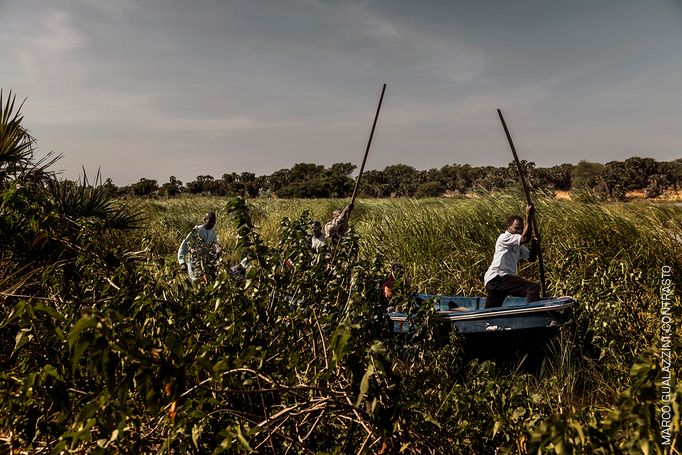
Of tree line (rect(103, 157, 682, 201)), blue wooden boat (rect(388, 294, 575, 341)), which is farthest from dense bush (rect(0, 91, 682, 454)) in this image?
tree line (rect(103, 157, 682, 201))

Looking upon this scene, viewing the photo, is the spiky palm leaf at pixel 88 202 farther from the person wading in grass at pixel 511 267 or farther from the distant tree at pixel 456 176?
the distant tree at pixel 456 176

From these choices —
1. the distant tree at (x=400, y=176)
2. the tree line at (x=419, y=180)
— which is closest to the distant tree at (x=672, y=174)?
the tree line at (x=419, y=180)

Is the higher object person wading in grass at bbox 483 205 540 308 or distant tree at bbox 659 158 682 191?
distant tree at bbox 659 158 682 191

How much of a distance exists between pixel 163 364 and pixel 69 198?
662 cm

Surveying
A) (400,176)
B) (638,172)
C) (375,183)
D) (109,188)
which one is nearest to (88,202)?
(109,188)

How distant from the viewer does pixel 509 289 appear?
6977mm

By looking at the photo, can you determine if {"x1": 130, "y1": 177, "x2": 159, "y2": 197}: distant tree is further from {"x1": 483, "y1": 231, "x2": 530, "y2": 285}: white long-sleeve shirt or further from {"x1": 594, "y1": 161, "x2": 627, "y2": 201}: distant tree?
{"x1": 483, "y1": 231, "x2": 530, "y2": 285}: white long-sleeve shirt

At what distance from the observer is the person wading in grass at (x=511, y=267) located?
6855mm

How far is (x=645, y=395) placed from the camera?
1.74 m

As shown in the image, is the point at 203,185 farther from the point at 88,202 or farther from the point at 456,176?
the point at 88,202

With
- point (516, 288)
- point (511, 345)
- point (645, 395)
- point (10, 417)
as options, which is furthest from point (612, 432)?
point (516, 288)

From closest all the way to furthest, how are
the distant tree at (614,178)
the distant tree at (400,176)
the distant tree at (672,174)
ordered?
the distant tree at (614,178) → the distant tree at (672,174) → the distant tree at (400,176)

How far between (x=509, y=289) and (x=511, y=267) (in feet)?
1.04

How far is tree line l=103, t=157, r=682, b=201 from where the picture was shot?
66.1 meters
